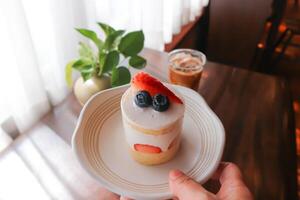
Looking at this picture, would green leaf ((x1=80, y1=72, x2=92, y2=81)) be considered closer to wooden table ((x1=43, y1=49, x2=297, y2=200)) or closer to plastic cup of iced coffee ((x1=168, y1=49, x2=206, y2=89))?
wooden table ((x1=43, y1=49, x2=297, y2=200))

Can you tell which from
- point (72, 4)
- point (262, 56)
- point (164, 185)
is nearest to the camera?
point (164, 185)

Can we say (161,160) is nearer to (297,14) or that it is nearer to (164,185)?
(164,185)

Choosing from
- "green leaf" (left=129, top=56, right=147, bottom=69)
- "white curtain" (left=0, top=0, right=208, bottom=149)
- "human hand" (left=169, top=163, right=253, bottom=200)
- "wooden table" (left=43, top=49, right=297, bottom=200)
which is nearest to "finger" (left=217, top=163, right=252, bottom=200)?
"human hand" (left=169, top=163, right=253, bottom=200)

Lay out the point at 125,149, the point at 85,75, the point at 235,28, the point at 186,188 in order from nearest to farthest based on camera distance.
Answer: the point at 186,188
the point at 125,149
the point at 85,75
the point at 235,28

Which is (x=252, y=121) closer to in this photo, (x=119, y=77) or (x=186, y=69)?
(x=186, y=69)

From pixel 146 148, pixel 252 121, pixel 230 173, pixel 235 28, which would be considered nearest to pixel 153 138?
pixel 146 148

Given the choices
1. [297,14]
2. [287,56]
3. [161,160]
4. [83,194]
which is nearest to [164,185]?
→ [161,160]

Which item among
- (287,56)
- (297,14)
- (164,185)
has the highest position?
(164,185)

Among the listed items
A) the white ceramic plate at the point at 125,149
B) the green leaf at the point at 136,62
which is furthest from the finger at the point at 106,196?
the green leaf at the point at 136,62
